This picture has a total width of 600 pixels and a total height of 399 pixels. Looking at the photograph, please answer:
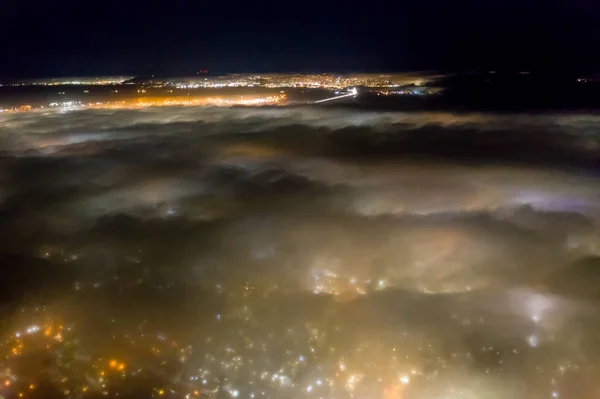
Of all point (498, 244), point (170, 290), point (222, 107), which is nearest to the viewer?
point (170, 290)

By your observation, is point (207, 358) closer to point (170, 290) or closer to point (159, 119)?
point (170, 290)

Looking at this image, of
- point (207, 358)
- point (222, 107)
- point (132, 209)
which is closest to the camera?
point (207, 358)

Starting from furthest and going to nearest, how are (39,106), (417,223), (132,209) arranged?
(39,106) < (132,209) < (417,223)

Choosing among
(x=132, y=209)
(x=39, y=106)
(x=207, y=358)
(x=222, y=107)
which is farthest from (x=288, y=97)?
(x=207, y=358)

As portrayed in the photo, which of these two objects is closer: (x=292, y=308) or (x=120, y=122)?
(x=292, y=308)

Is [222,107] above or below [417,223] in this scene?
above

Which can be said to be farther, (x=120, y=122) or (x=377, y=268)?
(x=120, y=122)

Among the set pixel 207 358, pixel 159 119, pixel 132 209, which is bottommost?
pixel 207 358

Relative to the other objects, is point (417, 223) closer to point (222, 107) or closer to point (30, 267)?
point (30, 267)

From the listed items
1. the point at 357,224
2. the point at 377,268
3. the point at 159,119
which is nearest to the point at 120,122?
the point at 159,119
